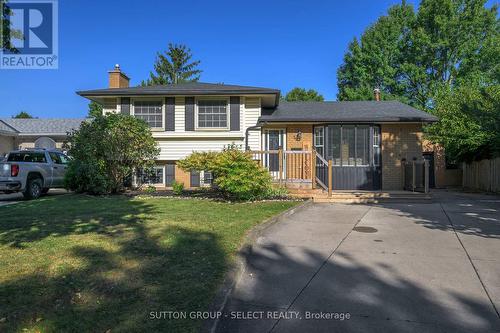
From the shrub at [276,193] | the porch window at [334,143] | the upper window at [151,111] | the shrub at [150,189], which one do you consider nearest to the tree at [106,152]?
the shrub at [150,189]

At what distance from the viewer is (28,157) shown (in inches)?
549

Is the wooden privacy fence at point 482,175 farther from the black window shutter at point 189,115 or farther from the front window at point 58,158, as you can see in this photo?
the front window at point 58,158

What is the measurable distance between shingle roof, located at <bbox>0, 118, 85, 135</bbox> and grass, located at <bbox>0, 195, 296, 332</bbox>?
27088mm

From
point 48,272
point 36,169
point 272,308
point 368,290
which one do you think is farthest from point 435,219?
point 36,169

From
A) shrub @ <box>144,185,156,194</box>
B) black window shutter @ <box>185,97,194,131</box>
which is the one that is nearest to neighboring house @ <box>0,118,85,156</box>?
black window shutter @ <box>185,97,194,131</box>

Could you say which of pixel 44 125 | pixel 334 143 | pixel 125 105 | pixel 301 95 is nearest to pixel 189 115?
pixel 125 105

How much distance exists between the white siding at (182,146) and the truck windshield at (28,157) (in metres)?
4.35

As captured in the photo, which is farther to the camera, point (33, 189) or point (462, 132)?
point (462, 132)

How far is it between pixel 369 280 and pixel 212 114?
12.1 meters

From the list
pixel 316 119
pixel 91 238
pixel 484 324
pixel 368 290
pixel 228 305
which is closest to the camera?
pixel 484 324

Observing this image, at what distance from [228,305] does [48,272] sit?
7.00 feet

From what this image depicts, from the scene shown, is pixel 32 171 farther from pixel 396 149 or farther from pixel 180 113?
pixel 396 149

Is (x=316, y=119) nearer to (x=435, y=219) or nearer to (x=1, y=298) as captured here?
(x=435, y=219)

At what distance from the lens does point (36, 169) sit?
528 inches
